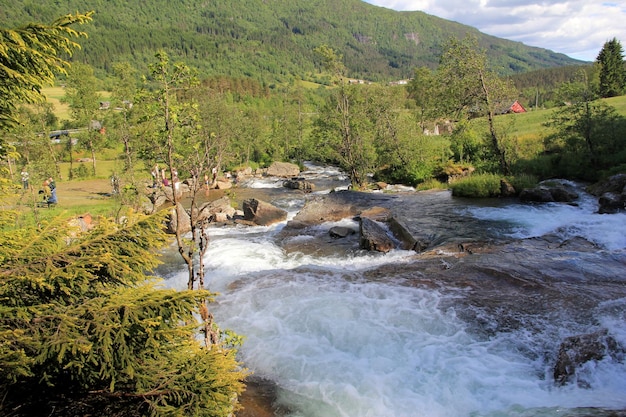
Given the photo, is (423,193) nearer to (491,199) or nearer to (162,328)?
(491,199)

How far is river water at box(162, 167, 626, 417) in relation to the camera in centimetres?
770

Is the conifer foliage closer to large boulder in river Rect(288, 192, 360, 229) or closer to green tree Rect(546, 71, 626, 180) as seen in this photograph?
large boulder in river Rect(288, 192, 360, 229)

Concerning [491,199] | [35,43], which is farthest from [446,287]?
[491,199]

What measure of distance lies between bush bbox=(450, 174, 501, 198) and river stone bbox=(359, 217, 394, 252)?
34.7 feet

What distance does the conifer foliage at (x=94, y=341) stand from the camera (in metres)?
3.76

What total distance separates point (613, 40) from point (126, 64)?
8205 cm

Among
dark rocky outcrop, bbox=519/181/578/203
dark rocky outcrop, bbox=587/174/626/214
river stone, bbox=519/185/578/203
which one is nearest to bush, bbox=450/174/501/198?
dark rocky outcrop, bbox=519/181/578/203

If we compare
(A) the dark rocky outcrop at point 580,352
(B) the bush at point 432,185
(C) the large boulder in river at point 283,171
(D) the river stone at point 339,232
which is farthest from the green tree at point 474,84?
(C) the large boulder in river at point 283,171

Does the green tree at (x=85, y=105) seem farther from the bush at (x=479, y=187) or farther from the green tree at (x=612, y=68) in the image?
the green tree at (x=612, y=68)

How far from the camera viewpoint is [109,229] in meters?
5.10

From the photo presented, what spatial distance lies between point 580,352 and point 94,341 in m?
8.67

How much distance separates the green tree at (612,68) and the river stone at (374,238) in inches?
2854

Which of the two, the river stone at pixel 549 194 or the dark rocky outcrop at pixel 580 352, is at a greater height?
the river stone at pixel 549 194

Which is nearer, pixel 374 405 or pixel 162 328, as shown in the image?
pixel 162 328
